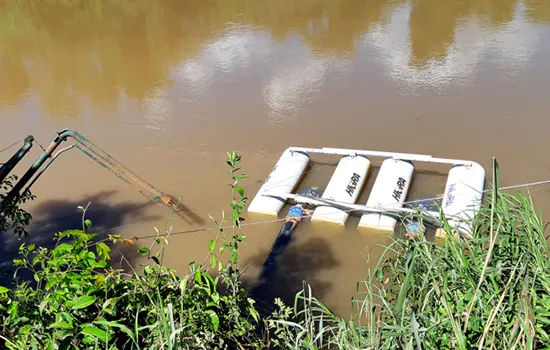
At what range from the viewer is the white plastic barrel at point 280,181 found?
7809 mm

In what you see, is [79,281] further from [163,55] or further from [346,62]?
[163,55]

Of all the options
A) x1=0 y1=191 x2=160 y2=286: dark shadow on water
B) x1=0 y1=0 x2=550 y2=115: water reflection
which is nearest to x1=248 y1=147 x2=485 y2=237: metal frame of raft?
x1=0 y1=191 x2=160 y2=286: dark shadow on water

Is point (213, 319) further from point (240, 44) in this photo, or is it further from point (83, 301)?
point (240, 44)

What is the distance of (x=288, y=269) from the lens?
6.89 m

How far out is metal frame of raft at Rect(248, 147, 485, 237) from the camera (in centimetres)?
722

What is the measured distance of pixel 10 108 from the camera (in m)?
12.1

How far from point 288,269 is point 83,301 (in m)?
4.45

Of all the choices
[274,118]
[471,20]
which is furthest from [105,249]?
[471,20]

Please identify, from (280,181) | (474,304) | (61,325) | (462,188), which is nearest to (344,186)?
(280,181)

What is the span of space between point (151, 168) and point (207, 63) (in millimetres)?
4970

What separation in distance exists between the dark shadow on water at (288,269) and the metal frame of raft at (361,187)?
1.69ft

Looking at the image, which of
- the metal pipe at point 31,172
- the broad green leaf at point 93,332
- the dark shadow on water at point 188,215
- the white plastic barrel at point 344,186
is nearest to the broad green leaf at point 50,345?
the broad green leaf at point 93,332

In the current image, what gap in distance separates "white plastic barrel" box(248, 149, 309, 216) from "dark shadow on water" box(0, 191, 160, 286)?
1.74 meters

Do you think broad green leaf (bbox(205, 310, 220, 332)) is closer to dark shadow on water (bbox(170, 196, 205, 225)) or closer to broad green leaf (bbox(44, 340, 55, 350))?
broad green leaf (bbox(44, 340, 55, 350))
